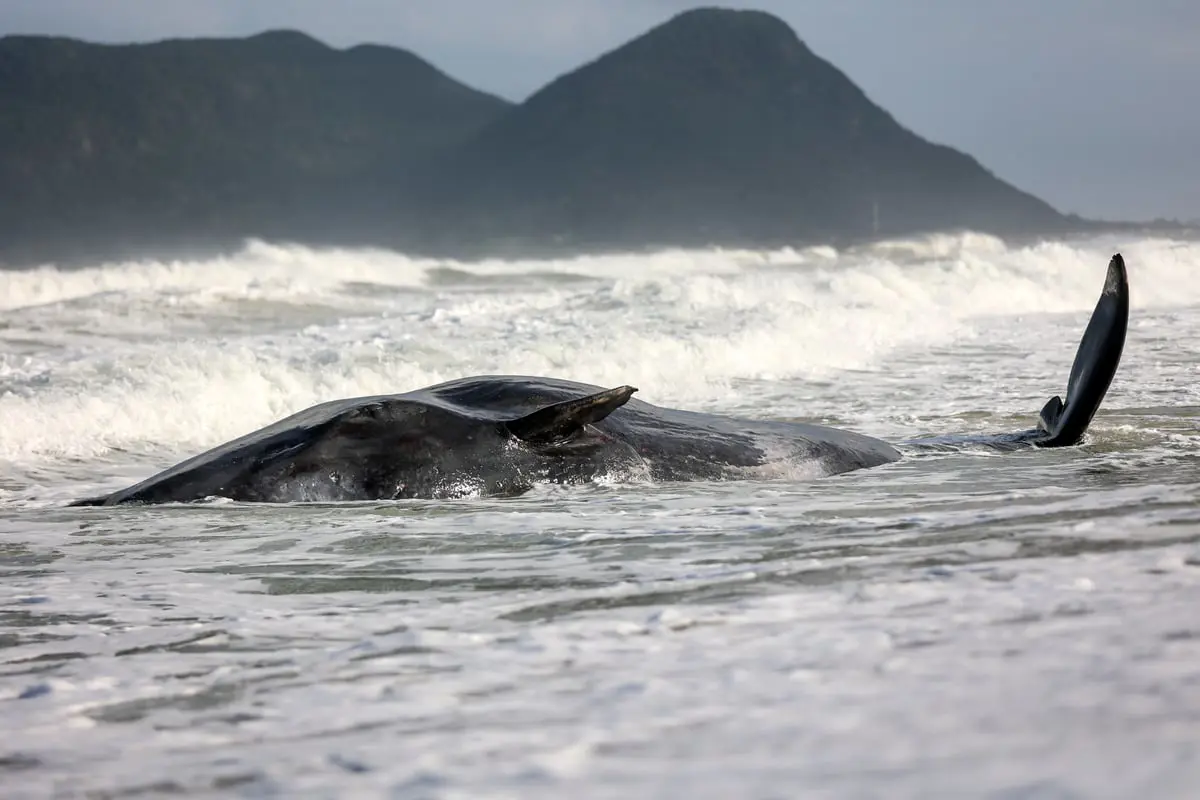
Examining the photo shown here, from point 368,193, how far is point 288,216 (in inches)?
297

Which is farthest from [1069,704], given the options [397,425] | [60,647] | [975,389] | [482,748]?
[975,389]

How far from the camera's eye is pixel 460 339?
14172mm

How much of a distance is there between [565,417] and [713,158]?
97467 mm

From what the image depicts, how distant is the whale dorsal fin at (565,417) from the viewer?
5293mm

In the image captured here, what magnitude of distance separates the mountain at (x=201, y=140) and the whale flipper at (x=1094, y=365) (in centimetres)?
6980

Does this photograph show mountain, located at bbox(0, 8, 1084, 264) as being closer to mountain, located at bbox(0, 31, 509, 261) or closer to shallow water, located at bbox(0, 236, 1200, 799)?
mountain, located at bbox(0, 31, 509, 261)

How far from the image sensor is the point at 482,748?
236 cm

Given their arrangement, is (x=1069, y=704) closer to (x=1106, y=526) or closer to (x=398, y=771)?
(x=398, y=771)

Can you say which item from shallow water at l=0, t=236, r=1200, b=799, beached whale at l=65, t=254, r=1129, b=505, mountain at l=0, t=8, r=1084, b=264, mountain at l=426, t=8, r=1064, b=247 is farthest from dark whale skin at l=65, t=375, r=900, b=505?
mountain at l=426, t=8, r=1064, b=247

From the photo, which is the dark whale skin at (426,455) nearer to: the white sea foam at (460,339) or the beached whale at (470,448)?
the beached whale at (470,448)

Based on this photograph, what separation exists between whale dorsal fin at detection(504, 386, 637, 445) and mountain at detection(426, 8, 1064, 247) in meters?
82.9

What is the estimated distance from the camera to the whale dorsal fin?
5293 mm

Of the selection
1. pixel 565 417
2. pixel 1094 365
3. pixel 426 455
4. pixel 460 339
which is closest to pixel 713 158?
pixel 460 339

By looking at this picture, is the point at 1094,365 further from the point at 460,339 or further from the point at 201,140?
the point at 201,140
